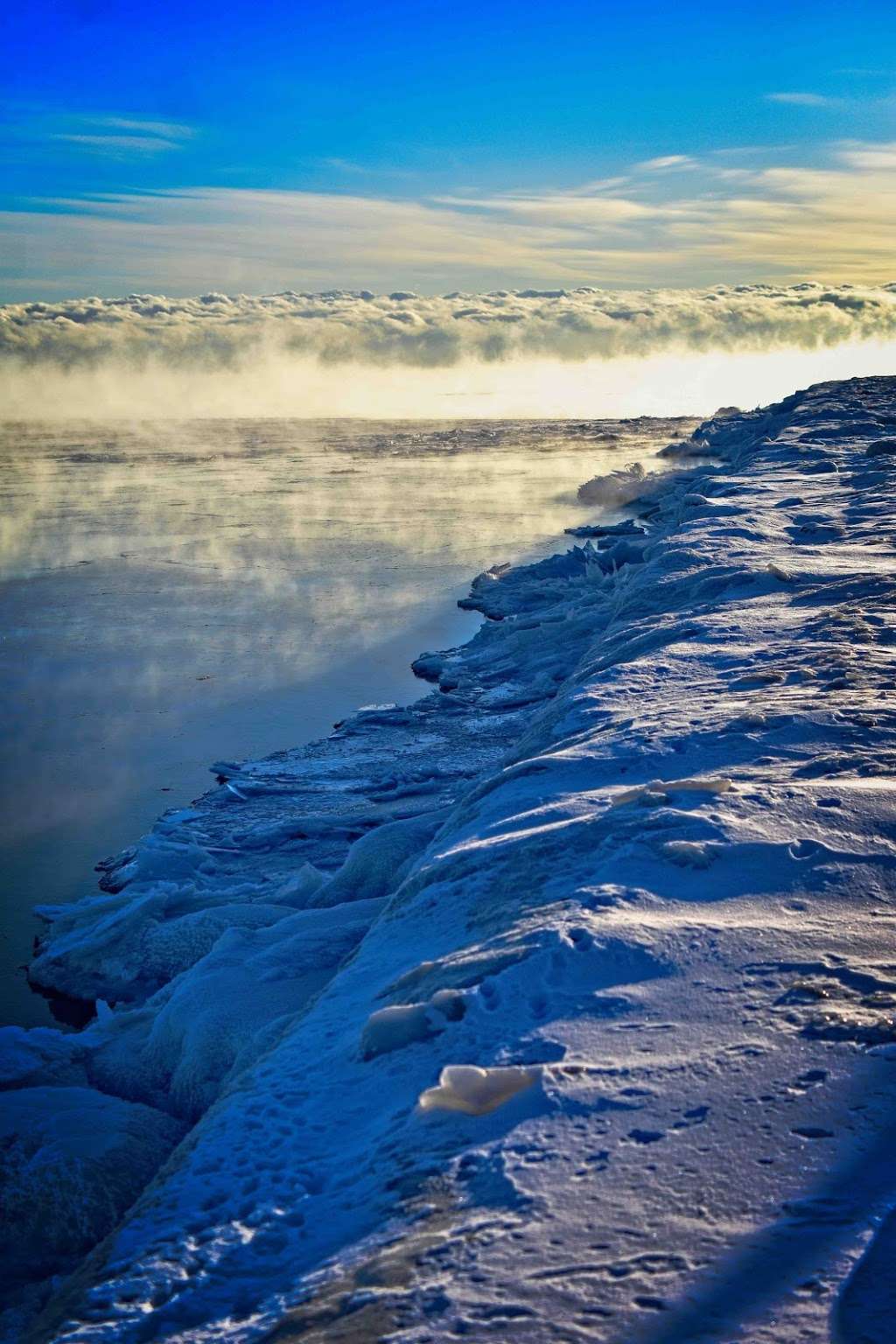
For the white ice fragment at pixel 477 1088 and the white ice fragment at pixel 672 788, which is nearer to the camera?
the white ice fragment at pixel 477 1088

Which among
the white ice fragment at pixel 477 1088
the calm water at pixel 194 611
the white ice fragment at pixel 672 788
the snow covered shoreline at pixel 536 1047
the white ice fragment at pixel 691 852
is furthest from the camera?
the calm water at pixel 194 611

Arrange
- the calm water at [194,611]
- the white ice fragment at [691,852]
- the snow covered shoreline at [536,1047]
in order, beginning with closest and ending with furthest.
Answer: the snow covered shoreline at [536,1047] < the white ice fragment at [691,852] < the calm water at [194,611]

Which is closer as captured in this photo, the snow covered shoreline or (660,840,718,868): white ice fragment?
the snow covered shoreline

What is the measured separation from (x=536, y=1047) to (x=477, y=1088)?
137mm

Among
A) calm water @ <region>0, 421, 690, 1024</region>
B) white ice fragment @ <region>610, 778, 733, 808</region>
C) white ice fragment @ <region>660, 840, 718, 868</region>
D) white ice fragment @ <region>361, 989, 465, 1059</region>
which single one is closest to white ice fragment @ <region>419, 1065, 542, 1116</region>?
white ice fragment @ <region>361, 989, 465, 1059</region>

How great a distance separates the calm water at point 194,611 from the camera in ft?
18.9

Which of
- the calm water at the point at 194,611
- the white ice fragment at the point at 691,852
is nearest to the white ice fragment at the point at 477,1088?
the white ice fragment at the point at 691,852

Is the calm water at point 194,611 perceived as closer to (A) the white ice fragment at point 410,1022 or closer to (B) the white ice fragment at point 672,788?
(A) the white ice fragment at point 410,1022

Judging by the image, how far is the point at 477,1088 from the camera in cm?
195

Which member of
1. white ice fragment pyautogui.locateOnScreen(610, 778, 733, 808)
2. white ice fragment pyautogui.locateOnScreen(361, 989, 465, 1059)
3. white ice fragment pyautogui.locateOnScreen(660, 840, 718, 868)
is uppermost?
white ice fragment pyautogui.locateOnScreen(610, 778, 733, 808)

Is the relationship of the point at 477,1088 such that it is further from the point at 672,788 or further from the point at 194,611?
the point at 194,611

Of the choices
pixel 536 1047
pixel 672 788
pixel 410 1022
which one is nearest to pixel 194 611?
pixel 672 788

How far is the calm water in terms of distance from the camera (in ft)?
18.9

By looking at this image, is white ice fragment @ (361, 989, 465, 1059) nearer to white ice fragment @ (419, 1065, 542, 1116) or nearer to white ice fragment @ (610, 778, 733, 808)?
white ice fragment @ (419, 1065, 542, 1116)
